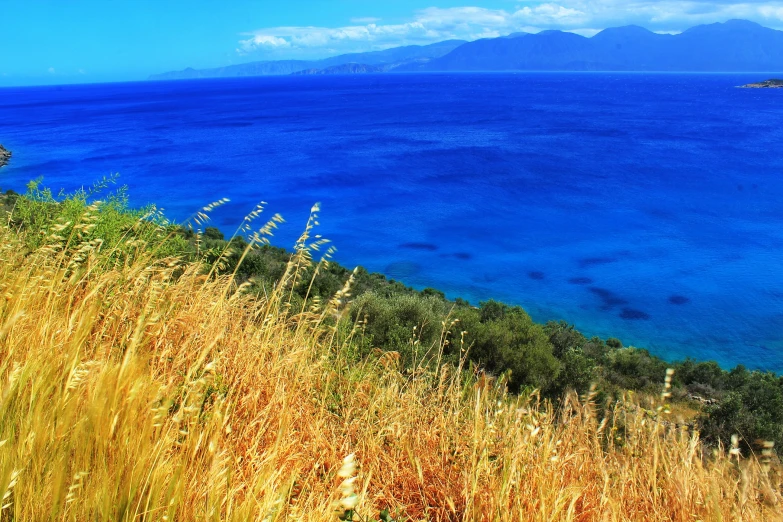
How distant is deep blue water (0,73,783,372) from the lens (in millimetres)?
24281

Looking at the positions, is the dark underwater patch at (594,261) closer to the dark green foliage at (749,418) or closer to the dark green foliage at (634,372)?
the dark green foliage at (634,372)

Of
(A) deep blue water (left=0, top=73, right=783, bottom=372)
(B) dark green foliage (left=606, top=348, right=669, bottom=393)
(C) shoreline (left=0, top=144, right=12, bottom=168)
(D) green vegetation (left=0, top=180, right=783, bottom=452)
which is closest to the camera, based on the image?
(D) green vegetation (left=0, top=180, right=783, bottom=452)

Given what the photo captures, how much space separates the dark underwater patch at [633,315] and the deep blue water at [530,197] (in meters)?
0.13

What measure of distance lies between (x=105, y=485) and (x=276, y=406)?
4.17 ft

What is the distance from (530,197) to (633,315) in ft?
66.2

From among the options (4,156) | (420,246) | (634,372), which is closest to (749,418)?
(634,372)

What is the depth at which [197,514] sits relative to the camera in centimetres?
142

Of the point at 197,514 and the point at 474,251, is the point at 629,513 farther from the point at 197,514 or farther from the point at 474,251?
the point at 474,251

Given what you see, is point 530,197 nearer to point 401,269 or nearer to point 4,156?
point 401,269

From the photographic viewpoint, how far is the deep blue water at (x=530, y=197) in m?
24.3

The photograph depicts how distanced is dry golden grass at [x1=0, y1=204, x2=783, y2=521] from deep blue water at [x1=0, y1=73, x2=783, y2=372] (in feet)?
65.9

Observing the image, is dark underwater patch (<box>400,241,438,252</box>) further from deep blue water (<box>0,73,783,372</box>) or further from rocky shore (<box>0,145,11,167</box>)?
rocky shore (<box>0,145,11,167</box>)

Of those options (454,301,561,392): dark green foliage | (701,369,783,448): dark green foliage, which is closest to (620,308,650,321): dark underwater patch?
(701,369,783,448): dark green foliage

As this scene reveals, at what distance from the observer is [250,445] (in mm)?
2262
